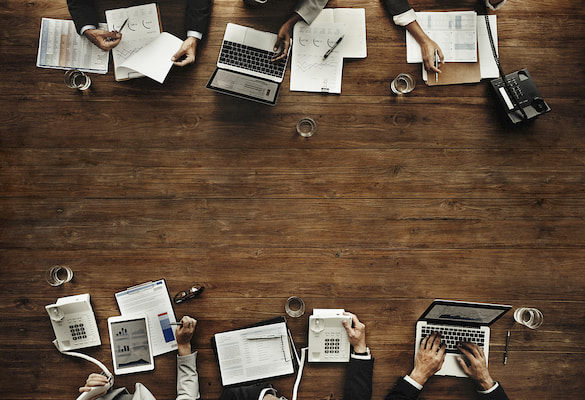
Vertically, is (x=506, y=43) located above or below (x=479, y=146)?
above

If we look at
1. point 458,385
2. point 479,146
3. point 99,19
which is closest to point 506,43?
point 479,146

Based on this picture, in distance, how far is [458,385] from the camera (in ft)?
7.26

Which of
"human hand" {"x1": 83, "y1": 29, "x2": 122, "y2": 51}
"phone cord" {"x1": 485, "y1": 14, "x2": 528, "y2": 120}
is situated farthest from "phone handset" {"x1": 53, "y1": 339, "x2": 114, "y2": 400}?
"phone cord" {"x1": 485, "y1": 14, "x2": 528, "y2": 120}

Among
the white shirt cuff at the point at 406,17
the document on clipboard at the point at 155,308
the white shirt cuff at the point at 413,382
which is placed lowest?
the white shirt cuff at the point at 413,382

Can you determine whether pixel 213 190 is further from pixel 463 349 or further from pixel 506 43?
pixel 506 43

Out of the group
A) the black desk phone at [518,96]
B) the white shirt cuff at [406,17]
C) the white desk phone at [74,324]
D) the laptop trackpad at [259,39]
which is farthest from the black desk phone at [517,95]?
the white desk phone at [74,324]

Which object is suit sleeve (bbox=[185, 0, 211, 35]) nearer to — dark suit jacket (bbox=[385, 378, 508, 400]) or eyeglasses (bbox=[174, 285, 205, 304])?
eyeglasses (bbox=[174, 285, 205, 304])

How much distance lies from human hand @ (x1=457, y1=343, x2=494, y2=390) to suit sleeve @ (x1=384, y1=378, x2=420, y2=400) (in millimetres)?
301

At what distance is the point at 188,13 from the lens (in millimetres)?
2199

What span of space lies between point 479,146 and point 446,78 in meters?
0.42

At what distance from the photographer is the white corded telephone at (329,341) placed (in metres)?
2.17

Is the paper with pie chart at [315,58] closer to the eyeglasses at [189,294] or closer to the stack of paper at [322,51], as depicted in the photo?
the stack of paper at [322,51]

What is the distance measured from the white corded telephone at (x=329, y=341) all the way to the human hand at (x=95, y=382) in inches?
42.1

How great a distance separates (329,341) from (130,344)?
1088mm
